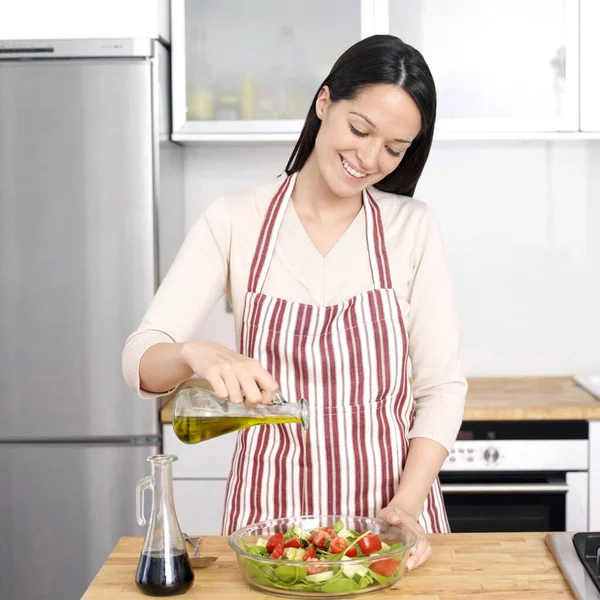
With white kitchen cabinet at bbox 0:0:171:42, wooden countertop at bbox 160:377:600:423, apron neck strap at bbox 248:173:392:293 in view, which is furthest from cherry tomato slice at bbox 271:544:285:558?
white kitchen cabinet at bbox 0:0:171:42

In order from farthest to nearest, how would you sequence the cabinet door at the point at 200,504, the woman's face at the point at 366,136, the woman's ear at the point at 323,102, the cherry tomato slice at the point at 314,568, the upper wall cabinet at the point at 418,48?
the upper wall cabinet at the point at 418,48 < the cabinet door at the point at 200,504 < the woman's ear at the point at 323,102 < the woman's face at the point at 366,136 < the cherry tomato slice at the point at 314,568

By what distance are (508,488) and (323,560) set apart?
1.48 meters

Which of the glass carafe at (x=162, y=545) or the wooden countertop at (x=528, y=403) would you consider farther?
the wooden countertop at (x=528, y=403)

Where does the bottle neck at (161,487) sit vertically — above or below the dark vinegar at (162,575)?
above

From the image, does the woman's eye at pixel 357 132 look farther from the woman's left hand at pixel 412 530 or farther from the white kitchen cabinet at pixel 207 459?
the white kitchen cabinet at pixel 207 459

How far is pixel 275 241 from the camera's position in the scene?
168 centimetres

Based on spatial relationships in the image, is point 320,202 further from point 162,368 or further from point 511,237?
point 511,237

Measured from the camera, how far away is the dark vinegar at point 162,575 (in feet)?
3.89

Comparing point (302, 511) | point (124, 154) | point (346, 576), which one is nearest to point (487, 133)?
point (124, 154)

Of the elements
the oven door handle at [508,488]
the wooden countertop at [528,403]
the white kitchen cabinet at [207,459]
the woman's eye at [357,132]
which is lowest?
the oven door handle at [508,488]

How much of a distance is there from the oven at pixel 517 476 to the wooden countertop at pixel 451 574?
1097 mm

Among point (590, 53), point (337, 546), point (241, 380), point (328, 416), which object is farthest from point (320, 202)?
point (590, 53)

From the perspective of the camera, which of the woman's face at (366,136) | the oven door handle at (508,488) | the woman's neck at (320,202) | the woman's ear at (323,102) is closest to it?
the woman's face at (366,136)

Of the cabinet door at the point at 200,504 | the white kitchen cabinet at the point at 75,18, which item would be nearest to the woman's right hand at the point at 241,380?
the cabinet door at the point at 200,504
